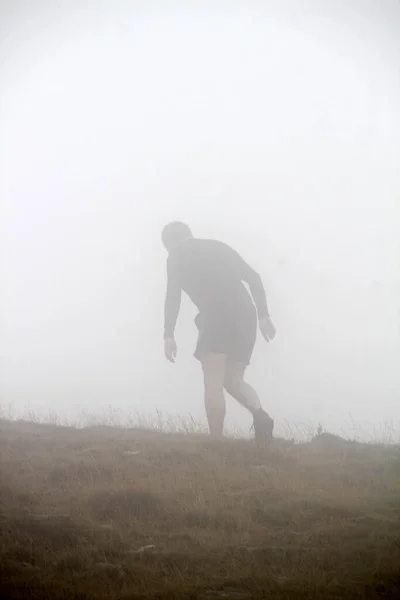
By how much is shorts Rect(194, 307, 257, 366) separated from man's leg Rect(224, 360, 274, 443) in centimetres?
14

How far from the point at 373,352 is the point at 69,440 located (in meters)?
41.3

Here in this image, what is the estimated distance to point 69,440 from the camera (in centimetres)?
650

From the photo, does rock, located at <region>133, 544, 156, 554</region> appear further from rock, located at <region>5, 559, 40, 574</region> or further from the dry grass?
rock, located at <region>5, 559, 40, 574</region>

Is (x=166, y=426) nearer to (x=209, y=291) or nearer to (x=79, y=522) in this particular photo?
(x=209, y=291)

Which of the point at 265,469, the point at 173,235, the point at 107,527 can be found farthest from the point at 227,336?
the point at 107,527

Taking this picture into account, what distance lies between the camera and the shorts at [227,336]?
744cm

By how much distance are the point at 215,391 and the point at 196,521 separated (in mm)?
3216

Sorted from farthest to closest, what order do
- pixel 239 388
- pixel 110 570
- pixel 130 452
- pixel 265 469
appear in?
pixel 239 388 → pixel 130 452 → pixel 265 469 → pixel 110 570

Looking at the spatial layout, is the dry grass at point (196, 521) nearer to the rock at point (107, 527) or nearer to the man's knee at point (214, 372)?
the rock at point (107, 527)

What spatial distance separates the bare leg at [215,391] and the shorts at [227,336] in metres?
0.10

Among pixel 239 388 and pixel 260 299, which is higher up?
pixel 260 299

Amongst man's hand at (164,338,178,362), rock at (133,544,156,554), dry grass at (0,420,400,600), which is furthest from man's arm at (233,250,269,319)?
rock at (133,544,156,554)

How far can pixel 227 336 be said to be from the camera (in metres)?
7.46

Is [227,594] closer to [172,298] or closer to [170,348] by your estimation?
[170,348]
